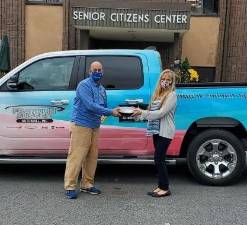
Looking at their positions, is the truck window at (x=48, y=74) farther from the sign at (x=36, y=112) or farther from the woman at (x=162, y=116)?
the woman at (x=162, y=116)

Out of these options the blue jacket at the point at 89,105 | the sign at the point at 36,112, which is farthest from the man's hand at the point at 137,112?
the sign at the point at 36,112

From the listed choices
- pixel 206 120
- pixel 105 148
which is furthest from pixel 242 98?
pixel 105 148

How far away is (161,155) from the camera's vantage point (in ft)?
21.3

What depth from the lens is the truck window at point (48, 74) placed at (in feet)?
23.6

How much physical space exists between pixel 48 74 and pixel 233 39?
30.7ft

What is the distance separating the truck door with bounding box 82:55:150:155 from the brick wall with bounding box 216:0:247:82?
8.62m

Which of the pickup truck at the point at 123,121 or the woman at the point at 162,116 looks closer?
the woman at the point at 162,116

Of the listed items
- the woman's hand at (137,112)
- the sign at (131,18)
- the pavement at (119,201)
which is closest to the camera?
the pavement at (119,201)

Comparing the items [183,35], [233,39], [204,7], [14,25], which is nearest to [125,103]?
[183,35]

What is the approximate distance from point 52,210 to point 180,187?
79.6 inches

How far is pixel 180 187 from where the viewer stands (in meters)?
7.12

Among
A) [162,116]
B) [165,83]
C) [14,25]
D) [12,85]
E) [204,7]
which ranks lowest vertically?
[162,116]

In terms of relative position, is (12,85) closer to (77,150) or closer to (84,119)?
(84,119)

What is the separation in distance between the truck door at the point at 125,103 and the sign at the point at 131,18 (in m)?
5.95
